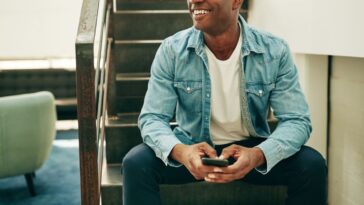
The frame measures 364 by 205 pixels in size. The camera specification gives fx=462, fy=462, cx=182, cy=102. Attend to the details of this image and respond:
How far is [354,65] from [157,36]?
4.71 ft

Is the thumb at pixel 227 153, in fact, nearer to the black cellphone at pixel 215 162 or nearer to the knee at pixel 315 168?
the black cellphone at pixel 215 162

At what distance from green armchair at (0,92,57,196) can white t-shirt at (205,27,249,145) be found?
5.85 ft

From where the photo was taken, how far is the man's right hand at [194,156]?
59.0 inches

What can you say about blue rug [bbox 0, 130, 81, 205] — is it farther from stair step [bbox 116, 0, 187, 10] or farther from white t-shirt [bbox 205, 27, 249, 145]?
white t-shirt [bbox 205, 27, 249, 145]

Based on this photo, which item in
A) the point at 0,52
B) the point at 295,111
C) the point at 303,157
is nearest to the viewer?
the point at 303,157

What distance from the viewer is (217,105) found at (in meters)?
1.82

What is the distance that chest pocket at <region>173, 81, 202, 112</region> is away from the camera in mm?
1816

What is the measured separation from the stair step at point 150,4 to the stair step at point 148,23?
0.28 meters

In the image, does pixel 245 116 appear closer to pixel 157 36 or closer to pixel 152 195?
pixel 152 195

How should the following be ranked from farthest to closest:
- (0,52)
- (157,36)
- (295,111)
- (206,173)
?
1. (0,52)
2. (157,36)
3. (295,111)
4. (206,173)

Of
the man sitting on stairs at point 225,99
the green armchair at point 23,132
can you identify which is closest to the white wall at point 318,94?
the man sitting on stairs at point 225,99

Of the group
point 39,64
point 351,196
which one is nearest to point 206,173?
point 351,196

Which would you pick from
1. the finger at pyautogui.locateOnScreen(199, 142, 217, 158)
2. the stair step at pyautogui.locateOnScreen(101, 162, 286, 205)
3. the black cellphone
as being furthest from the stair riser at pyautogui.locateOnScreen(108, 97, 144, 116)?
the black cellphone

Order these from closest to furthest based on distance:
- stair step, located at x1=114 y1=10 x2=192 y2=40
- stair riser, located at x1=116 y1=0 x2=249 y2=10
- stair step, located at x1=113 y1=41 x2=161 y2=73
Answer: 1. stair step, located at x1=113 y1=41 x2=161 y2=73
2. stair step, located at x1=114 y1=10 x2=192 y2=40
3. stair riser, located at x1=116 y1=0 x2=249 y2=10
